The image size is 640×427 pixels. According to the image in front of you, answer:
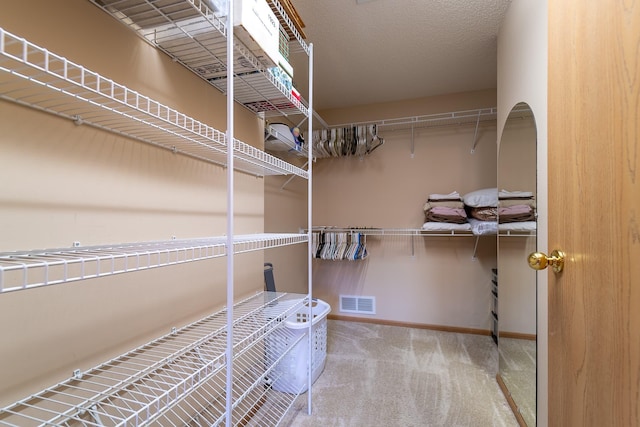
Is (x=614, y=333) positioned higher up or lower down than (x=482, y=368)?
higher up

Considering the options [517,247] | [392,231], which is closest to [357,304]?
[392,231]

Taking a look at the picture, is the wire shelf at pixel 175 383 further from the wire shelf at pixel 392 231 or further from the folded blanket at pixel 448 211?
the folded blanket at pixel 448 211

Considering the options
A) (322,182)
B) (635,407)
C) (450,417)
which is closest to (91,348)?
(635,407)

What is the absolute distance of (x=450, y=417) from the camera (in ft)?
5.08

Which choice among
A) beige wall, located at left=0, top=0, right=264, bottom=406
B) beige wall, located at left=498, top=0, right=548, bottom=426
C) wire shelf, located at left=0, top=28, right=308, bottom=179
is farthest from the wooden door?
beige wall, located at left=0, top=0, right=264, bottom=406

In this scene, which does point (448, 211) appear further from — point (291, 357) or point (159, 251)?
point (159, 251)

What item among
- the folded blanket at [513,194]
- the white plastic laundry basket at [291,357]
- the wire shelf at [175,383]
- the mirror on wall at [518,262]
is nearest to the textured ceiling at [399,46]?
the mirror on wall at [518,262]

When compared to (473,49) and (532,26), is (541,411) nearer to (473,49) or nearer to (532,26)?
(532,26)

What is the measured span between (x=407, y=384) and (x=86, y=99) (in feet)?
7.15

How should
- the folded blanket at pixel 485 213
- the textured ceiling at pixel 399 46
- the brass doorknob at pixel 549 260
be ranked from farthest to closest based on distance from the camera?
the folded blanket at pixel 485 213, the textured ceiling at pixel 399 46, the brass doorknob at pixel 549 260

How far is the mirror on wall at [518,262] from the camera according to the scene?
1.41 m

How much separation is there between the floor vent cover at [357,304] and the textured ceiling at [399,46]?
2188mm

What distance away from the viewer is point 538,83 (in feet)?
4.31

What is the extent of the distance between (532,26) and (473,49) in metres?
0.77
